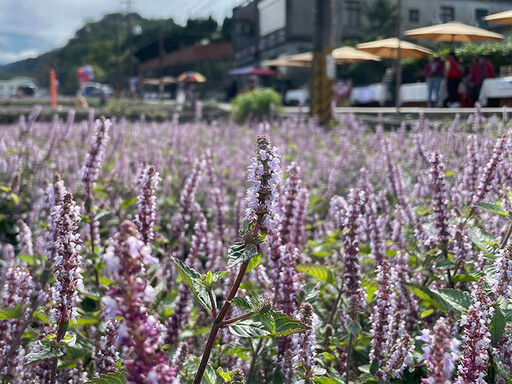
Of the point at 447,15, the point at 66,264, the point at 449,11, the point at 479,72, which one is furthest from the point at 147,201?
the point at 479,72

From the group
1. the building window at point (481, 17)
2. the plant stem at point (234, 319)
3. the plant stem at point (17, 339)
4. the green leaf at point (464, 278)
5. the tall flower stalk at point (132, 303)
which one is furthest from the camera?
the building window at point (481, 17)

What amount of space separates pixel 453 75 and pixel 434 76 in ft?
2.59

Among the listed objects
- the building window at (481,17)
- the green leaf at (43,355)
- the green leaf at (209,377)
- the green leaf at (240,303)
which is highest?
the building window at (481,17)

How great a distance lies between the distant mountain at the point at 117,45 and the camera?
3780 inches

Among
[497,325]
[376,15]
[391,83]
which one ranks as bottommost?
[497,325]

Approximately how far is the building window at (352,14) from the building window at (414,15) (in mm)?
29370

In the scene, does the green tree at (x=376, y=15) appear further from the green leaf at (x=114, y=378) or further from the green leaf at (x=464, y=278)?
the green leaf at (x=114, y=378)

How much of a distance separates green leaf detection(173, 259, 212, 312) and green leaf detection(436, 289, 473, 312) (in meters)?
1.11

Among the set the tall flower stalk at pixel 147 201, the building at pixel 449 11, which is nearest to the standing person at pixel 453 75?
the building at pixel 449 11

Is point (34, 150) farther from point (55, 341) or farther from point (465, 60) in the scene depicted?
point (465, 60)

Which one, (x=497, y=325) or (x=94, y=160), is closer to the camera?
(x=497, y=325)

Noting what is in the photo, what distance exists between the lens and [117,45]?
95.5 meters

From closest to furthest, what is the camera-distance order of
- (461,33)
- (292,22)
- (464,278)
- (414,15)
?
(464,278)
(461,33)
(414,15)
(292,22)

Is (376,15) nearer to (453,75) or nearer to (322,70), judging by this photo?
(453,75)
